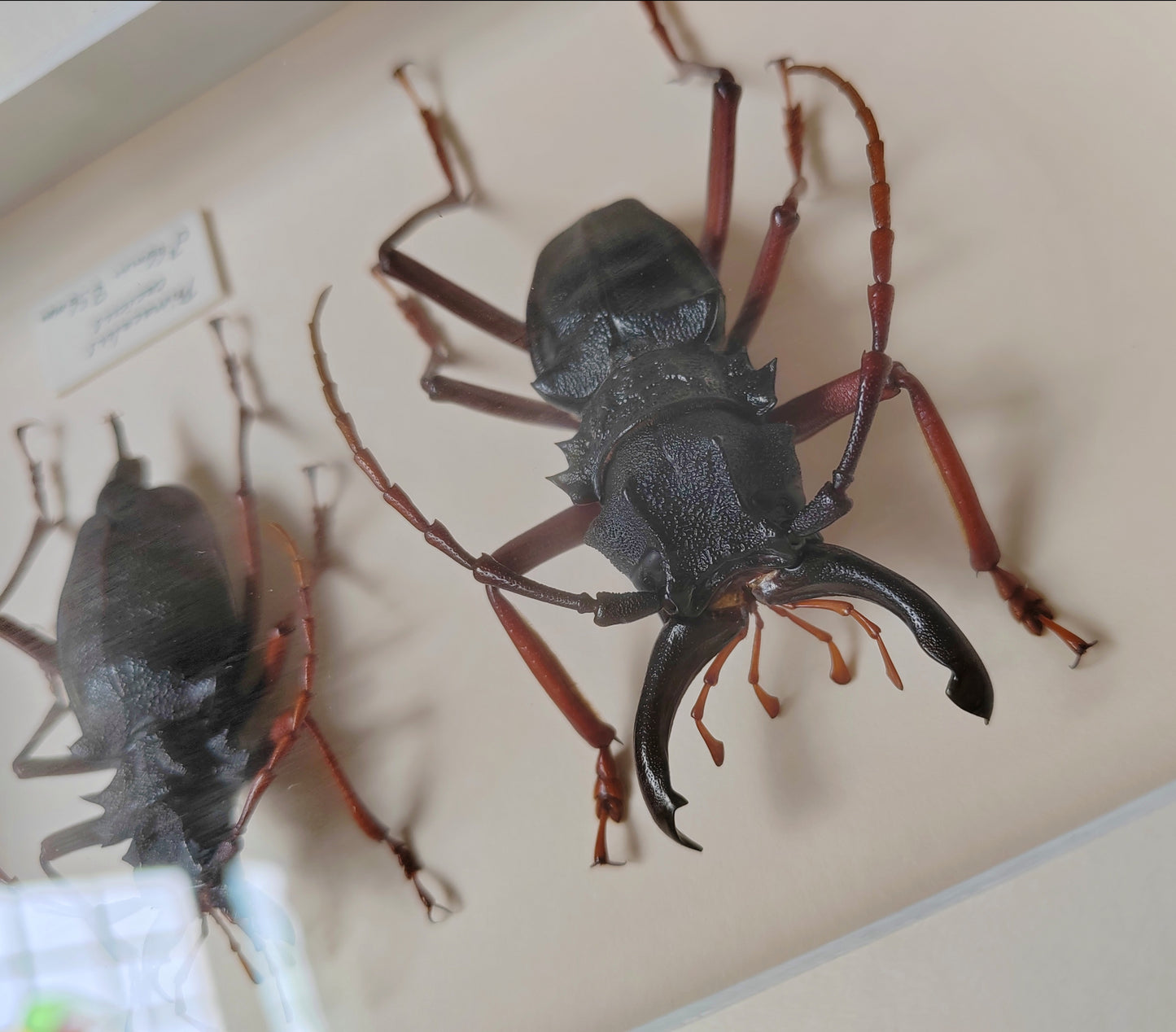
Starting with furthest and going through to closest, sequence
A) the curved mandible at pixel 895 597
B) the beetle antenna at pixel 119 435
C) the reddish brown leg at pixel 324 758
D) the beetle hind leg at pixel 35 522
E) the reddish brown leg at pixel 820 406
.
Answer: the beetle antenna at pixel 119 435 < the beetle hind leg at pixel 35 522 < the reddish brown leg at pixel 324 758 < the reddish brown leg at pixel 820 406 < the curved mandible at pixel 895 597

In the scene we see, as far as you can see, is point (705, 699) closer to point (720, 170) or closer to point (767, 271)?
point (767, 271)

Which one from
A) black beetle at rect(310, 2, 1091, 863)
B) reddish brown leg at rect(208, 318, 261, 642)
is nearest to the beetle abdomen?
black beetle at rect(310, 2, 1091, 863)

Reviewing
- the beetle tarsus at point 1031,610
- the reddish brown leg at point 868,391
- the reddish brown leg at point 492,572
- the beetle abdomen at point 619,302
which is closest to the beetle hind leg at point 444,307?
the beetle abdomen at point 619,302

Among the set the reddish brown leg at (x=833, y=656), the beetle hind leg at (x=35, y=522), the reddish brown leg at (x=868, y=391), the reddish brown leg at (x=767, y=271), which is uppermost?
the beetle hind leg at (x=35, y=522)

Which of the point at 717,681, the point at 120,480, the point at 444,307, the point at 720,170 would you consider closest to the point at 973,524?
the point at 717,681

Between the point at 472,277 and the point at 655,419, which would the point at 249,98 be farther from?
the point at 655,419

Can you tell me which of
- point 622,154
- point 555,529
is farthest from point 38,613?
point 622,154

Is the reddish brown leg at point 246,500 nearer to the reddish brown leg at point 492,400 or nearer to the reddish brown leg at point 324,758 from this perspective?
the reddish brown leg at point 324,758
